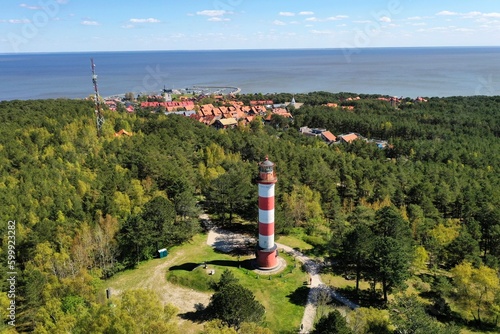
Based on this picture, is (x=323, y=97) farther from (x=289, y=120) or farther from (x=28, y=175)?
(x=28, y=175)

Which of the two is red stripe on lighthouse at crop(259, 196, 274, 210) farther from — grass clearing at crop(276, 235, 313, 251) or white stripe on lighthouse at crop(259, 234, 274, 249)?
grass clearing at crop(276, 235, 313, 251)

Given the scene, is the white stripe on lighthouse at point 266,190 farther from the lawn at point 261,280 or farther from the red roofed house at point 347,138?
the red roofed house at point 347,138

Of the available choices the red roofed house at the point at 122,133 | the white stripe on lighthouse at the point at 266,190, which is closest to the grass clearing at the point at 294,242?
the white stripe on lighthouse at the point at 266,190

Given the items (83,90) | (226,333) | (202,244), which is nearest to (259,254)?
(202,244)

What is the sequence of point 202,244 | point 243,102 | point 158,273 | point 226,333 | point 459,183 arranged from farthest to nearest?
point 243,102 → point 459,183 → point 202,244 → point 158,273 → point 226,333

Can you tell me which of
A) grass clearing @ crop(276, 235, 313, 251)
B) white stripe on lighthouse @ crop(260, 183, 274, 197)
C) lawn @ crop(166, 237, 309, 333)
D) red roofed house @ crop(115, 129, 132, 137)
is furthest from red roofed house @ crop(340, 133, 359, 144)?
white stripe on lighthouse @ crop(260, 183, 274, 197)

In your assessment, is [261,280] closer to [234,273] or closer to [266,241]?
[234,273]
